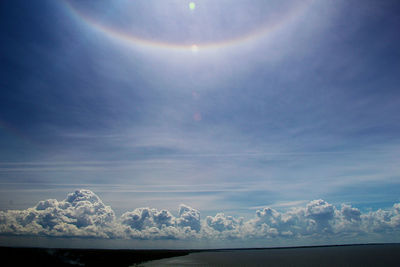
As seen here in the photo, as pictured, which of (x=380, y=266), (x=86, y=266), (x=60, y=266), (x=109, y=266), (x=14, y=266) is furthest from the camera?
(x=380, y=266)

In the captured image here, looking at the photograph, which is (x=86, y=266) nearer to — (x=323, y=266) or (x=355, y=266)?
(x=323, y=266)

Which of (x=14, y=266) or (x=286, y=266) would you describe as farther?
(x=286, y=266)

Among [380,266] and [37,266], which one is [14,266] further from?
[380,266]

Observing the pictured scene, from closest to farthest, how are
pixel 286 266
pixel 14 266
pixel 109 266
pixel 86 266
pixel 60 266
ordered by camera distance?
pixel 14 266, pixel 60 266, pixel 86 266, pixel 109 266, pixel 286 266

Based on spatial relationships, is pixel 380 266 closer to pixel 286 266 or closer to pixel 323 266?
pixel 323 266

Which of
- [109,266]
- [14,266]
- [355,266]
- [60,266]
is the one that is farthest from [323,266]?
[14,266]

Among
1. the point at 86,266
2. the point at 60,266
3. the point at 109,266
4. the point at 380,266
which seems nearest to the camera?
the point at 60,266

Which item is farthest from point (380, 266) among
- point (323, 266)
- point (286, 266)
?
point (286, 266)

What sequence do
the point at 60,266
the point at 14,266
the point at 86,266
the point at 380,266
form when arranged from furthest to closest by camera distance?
the point at 380,266
the point at 86,266
the point at 60,266
the point at 14,266
